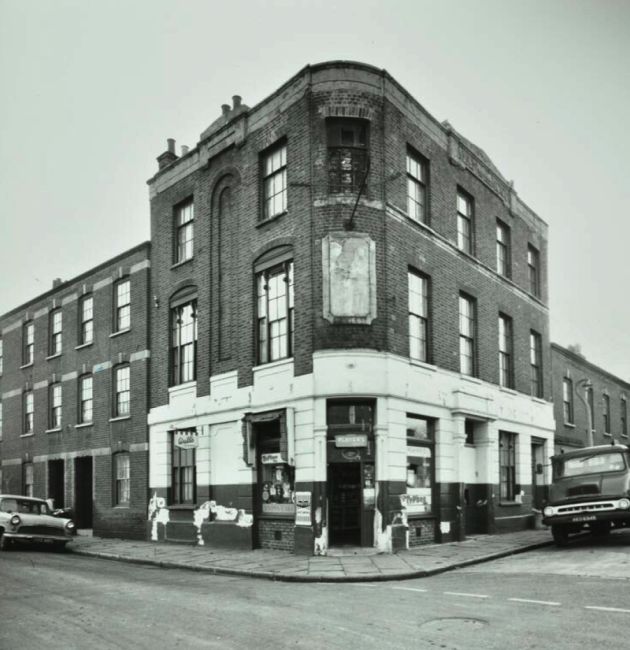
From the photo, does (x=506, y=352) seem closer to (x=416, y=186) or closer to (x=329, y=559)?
(x=416, y=186)

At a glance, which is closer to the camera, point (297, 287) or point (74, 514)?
point (297, 287)

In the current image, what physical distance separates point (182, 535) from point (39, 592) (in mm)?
9274

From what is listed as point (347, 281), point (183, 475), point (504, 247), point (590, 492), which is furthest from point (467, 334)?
Result: point (183, 475)

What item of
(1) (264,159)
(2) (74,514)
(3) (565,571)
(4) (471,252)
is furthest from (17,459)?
(3) (565,571)

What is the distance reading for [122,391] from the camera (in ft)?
81.7

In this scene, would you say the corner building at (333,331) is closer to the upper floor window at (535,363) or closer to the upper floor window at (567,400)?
the upper floor window at (535,363)

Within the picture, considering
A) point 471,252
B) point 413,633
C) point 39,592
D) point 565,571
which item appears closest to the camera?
point 413,633

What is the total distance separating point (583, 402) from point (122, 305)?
2030 cm

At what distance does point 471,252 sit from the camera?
2280 centimetres

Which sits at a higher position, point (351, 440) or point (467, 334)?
point (467, 334)

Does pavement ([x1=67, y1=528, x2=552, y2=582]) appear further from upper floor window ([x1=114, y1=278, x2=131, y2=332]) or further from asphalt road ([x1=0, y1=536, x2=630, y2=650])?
upper floor window ([x1=114, y1=278, x2=131, y2=332])

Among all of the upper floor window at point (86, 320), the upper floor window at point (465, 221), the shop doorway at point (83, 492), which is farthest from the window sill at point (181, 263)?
the shop doorway at point (83, 492)

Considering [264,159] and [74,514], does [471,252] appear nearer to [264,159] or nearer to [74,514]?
[264,159]

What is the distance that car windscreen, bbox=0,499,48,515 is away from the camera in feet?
69.3
